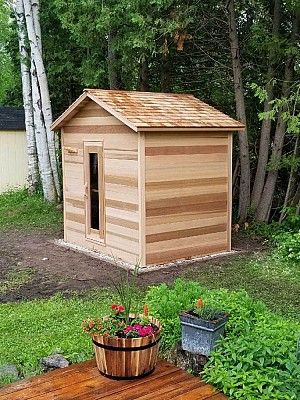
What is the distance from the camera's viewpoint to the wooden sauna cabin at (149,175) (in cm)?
746

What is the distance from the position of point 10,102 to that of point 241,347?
1679cm

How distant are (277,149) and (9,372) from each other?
270 inches

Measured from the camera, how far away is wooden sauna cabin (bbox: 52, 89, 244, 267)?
294 inches

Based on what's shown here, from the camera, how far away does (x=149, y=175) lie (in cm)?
743

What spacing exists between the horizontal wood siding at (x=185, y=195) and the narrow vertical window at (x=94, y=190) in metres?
1.07

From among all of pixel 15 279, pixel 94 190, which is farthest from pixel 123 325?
pixel 94 190

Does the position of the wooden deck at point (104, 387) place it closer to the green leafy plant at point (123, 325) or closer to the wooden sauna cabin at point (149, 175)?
the green leafy plant at point (123, 325)

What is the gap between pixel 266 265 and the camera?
7.51 m

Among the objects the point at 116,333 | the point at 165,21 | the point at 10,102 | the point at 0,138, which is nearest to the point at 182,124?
the point at 165,21

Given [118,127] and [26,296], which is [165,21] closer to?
[118,127]

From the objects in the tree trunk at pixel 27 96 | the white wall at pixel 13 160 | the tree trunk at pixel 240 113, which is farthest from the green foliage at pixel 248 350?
the white wall at pixel 13 160

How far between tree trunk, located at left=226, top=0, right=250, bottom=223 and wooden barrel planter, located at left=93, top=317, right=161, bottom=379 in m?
6.70

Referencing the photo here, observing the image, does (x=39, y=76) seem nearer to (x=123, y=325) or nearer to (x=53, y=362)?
(x=53, y=362)

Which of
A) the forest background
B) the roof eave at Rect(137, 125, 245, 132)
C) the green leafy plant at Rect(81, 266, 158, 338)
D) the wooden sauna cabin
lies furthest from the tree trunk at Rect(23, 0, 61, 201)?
the green leafy plant at Rect(81, 266, 158, 338)
